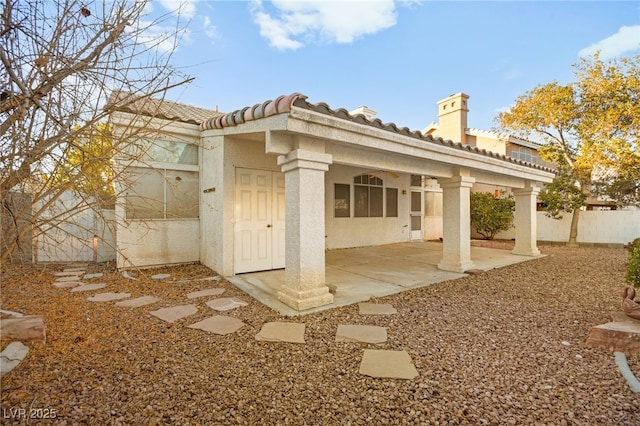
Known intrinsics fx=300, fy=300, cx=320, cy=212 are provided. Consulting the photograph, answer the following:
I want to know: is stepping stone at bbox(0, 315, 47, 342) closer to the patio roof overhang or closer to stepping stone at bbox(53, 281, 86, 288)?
stepping stone at bbox(53, 281, 86, 288)

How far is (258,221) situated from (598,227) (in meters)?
14.1

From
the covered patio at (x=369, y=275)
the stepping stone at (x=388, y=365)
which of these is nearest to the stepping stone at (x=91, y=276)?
the covered patio at (x=369, y=275)

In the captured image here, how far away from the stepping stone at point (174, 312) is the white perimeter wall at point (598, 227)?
49.5 ft

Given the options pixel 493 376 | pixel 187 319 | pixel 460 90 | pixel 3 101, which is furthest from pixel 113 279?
pixel 460 90

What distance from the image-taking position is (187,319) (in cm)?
409

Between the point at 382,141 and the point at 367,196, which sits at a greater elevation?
the point at 382,141

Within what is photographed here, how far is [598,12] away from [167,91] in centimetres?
1045

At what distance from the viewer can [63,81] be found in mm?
2471

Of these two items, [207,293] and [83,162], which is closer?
[83,162]

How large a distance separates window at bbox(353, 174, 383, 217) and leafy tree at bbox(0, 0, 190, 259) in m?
9.23

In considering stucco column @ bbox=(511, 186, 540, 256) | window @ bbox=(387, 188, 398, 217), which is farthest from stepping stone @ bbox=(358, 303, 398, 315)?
window @ bbox=(387, 188, 398, 217)

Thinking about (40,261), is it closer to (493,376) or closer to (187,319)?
(187,319)

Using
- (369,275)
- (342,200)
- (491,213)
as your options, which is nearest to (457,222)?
(369,275)

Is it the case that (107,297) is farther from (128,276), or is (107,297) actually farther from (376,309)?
(376,309)
